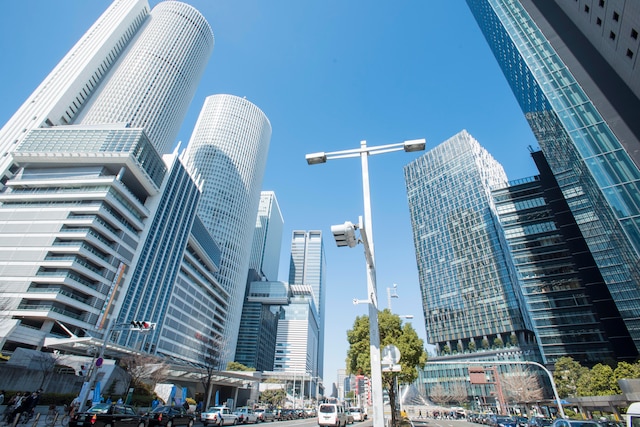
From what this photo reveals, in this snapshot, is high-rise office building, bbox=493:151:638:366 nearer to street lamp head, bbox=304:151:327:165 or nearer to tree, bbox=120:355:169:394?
tree, bbox=120:355:169:394

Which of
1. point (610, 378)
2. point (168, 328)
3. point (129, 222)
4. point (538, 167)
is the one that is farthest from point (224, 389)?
point (538, 167)

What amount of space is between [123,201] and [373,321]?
65.7 m

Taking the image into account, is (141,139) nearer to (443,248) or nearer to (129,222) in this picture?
(129,222)

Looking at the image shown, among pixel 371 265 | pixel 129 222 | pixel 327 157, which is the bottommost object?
pixel 371 265

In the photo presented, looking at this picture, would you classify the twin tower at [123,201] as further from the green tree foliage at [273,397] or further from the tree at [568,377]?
the tree at [568,377]

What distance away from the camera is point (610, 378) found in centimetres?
4712

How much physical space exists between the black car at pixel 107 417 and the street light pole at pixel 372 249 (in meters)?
14.4

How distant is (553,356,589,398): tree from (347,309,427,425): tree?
1725 inches

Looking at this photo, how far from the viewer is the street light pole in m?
7.27

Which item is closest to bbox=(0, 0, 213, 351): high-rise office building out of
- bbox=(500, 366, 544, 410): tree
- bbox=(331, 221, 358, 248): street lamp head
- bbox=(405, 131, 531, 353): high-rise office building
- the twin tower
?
the twin tower

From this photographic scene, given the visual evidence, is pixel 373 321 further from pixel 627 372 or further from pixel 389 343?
pixel 627 372

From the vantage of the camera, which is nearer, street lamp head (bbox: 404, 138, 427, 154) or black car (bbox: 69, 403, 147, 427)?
street lamp head (bbox: 404, 138, 427, 154)

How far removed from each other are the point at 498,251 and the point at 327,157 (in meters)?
102

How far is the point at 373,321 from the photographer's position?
764 centimetres
